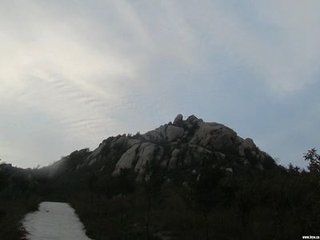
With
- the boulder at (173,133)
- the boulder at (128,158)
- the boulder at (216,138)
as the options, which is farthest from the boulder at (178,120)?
the boulder at (128,158)

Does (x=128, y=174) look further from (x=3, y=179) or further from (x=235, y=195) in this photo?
(x=235, y=195)

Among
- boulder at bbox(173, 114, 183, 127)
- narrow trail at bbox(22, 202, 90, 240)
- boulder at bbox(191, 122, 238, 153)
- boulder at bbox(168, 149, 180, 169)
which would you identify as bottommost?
narrow trail at bbox(22, 202, 90, 240)

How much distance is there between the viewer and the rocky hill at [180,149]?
230 feet

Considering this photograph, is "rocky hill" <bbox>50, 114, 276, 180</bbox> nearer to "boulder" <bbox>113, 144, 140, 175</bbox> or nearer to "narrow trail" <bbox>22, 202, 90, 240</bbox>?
"boulder" <bbox>113, 144, 140, 175</bbox>

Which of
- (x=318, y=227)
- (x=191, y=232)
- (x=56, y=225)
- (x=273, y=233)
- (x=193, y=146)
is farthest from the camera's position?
(x=193, y=146)

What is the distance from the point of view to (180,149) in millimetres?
74312

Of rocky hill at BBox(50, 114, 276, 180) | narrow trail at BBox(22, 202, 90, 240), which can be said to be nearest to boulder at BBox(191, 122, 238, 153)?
rocky hill at BBox(50, 114, 276, 180)

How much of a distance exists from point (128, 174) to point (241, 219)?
13.9 m

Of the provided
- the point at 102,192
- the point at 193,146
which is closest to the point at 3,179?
the point at 102,192

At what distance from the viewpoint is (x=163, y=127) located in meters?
88.8

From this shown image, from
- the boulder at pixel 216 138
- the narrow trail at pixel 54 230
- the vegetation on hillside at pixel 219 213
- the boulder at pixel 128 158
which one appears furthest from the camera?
the boulder at pixel 128 158

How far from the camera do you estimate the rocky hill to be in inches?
2766

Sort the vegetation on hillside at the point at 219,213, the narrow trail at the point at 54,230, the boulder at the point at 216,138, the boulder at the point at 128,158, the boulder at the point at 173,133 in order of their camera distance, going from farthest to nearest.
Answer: the boulder at the point at 173,133, the boulder at the point at 128,158, the boulder at the point at 216,138, the narrow trail at the point at 54,230, the vegetation on hillside at the point at 219,213

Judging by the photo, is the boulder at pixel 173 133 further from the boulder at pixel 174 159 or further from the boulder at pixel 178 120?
the boulder at pixel 174 159
